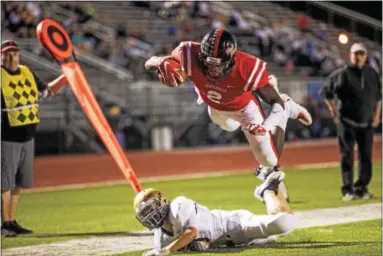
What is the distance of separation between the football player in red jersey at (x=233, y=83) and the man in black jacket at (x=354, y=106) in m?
3.41

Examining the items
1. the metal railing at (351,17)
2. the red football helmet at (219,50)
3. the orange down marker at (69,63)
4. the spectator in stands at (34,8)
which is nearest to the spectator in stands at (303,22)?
the metal railing at (351,17)

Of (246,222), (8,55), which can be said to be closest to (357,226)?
(246,222)

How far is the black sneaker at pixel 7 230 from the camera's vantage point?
10023mm

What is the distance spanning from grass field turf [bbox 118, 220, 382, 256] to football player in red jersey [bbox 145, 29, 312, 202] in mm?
631

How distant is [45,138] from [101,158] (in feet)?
4.66

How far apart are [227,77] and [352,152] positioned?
4.51 m

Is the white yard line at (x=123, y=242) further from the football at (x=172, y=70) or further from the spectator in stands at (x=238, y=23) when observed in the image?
the spectator in stands at (x=238, y=23)

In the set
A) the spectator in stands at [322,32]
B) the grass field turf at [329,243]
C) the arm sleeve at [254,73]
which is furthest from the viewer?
the spectator in stands at [322,32]

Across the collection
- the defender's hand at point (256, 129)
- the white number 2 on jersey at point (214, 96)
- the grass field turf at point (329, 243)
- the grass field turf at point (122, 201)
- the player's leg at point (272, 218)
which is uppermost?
the white number 2 on jersey at point (214, 96)

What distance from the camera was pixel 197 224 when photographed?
7.85 m

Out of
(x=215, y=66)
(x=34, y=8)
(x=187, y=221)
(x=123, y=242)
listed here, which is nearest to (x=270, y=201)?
(x=187, y=221)

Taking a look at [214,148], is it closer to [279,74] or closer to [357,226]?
[279,74]

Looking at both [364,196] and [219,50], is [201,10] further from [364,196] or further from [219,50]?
[219,50]

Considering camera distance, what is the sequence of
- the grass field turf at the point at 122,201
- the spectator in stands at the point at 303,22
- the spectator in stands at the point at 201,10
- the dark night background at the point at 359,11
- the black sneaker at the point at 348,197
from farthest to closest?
the spectator in stands at the point at 303,22 < the spectator in stands at the point at 201,10 < the dark night background at the point at 359,11 < the black sneaker at the point at 348,197 < the grass field turf at the point at 122,201
